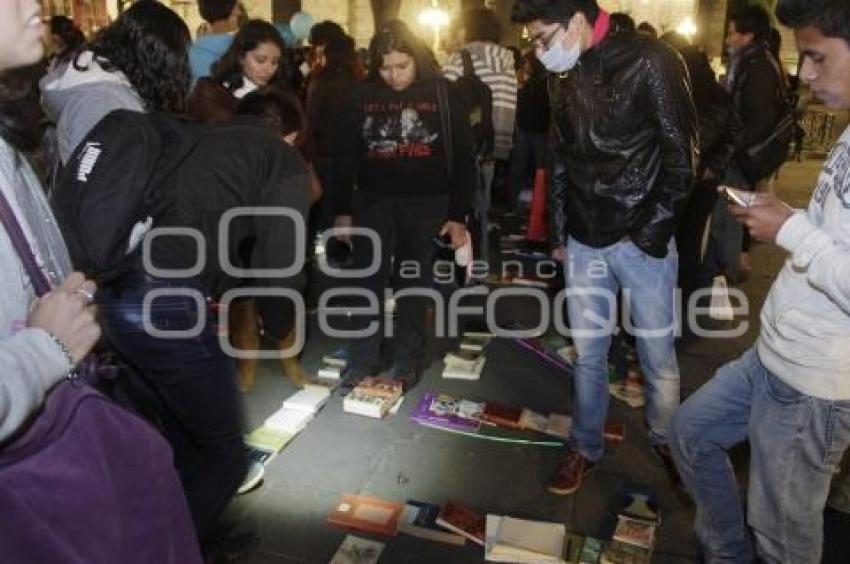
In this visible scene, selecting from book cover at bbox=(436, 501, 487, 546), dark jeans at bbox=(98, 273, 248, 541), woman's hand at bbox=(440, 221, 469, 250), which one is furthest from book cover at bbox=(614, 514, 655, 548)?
woman's hand at bbox=(440, 221, 469, 250)

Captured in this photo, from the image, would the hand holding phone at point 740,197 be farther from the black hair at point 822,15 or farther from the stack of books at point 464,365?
the stack of books at point 464,365

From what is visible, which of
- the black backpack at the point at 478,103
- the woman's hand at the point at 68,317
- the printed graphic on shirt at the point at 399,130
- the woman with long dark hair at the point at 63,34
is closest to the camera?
the woman's hand at the point at 68,317

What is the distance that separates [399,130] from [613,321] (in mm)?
1687

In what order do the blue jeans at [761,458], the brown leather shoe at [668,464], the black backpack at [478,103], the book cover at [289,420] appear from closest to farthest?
the blue jeans at [761,458] → the brown leather shoe at [668,464] → the book cover at [289,420] → the black backpack at [478,103]

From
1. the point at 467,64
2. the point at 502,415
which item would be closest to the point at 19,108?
the point at 502,415

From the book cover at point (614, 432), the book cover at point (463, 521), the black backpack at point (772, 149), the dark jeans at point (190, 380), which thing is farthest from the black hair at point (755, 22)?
the dark jeans at point (190, 380)

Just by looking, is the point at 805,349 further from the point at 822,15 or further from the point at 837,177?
the point at 822,15

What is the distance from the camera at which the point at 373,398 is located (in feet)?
13.4

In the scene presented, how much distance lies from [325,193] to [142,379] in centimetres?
356

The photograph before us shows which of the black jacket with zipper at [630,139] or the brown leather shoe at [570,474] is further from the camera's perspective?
the brown leather shoe at [570,474]

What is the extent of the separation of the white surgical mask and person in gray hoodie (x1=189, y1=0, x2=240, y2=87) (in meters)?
2.40

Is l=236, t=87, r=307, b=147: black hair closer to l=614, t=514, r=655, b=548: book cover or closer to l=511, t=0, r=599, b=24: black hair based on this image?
l=511, t=0, r=599, b=24: black hair

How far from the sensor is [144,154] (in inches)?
82.3

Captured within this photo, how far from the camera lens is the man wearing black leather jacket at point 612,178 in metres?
2.92
